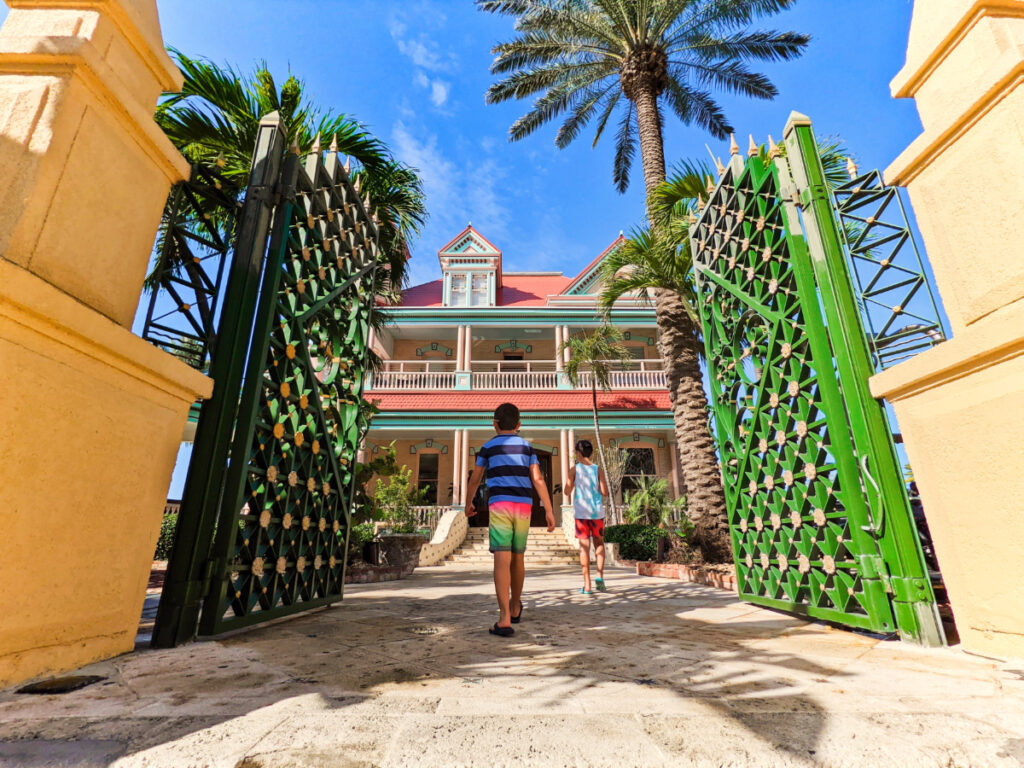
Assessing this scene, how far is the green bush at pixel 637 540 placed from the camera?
9.71m

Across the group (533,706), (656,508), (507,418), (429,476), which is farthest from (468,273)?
(533,706)

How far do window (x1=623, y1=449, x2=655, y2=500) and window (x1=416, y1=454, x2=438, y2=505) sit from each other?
6.65m

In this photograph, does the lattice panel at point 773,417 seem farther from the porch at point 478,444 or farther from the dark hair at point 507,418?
the porch at point 478,444

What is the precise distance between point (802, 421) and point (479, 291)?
17.4 meters

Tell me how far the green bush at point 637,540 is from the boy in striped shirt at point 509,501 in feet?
23.1

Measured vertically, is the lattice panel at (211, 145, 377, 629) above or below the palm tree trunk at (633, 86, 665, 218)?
below

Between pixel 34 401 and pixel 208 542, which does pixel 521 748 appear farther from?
pixel 208 542

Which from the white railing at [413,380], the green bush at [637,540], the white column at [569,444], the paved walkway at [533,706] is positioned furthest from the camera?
the white railing at [413,380]

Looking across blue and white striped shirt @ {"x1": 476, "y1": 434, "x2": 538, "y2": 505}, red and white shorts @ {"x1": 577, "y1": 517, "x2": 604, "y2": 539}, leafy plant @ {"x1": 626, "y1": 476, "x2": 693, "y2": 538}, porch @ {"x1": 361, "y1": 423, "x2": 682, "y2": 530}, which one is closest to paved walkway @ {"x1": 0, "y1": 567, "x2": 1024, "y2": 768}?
blue and white striped shirt @ {"x1": 476, "y1": 434, "x2": 538, "y2": 505}

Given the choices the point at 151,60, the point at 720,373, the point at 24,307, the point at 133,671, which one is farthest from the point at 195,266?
the point at 720,373

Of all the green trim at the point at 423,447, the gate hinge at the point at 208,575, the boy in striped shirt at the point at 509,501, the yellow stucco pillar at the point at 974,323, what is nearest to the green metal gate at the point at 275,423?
the gate hinge at the point at 208,575

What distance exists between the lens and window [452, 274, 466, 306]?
19.7 m

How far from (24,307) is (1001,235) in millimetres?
4047

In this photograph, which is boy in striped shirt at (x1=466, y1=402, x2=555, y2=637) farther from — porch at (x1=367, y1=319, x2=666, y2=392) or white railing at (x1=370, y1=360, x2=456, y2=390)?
white railing at (x1=370, y1=360, x2=456, y2=390)
